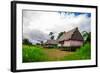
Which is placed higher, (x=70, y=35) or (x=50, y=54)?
(x=70, y=35)

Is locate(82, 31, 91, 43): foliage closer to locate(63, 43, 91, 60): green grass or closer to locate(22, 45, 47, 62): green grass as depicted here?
locate(63, 43, 91, 60): green grass

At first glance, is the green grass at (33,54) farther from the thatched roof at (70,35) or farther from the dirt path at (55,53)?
the thatched roof at (70,35)

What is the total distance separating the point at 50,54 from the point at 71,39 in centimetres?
20

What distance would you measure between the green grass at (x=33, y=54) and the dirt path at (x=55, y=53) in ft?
0.12

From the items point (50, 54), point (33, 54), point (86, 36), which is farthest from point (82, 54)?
point (33, 54)

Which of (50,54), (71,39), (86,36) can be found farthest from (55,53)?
(86,36)

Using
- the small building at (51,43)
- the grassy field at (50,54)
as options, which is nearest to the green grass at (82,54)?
the grassy field at (50,54)

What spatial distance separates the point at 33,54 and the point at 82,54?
395 mm

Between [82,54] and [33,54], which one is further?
[82,54]

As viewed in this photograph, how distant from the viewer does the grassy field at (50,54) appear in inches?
60.1

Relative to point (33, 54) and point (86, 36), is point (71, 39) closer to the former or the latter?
point (86, 36)

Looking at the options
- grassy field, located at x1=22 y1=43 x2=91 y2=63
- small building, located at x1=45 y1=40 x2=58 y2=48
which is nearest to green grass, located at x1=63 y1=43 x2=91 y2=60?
grassy field, located at x1=22 y1=43 x2=91 y2=63

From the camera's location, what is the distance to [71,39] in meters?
1.64

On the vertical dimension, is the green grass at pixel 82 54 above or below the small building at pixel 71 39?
below
